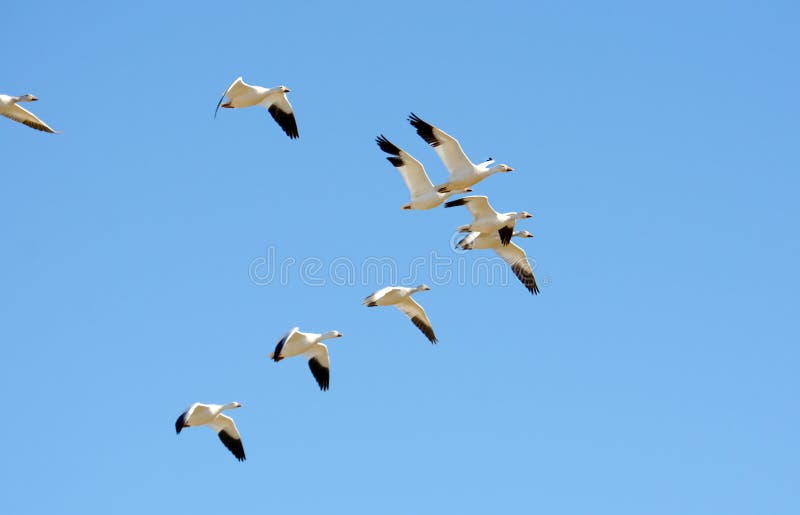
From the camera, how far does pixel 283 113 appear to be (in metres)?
19.7

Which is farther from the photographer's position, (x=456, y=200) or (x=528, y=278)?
(x=528, y=278)

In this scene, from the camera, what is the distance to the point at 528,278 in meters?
21.3

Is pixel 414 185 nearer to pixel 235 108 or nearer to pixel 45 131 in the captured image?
pixel 235 108

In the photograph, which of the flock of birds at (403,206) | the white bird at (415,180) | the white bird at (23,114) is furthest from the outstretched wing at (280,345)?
the white bird at (23,114)

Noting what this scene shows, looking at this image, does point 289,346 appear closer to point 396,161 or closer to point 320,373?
point 320,373

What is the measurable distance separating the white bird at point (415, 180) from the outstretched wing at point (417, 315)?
1.97 meters

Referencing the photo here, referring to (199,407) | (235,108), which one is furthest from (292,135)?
(199,407)

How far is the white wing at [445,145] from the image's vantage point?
60.3ft

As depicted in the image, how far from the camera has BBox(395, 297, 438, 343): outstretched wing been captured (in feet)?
67.2

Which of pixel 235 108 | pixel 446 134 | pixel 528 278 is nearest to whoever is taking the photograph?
pixel 446 134

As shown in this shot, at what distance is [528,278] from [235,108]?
541 centimetres

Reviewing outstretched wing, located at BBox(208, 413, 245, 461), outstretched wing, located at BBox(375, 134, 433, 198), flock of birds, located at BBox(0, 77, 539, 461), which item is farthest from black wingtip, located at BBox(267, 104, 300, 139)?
outstretched wing, located at BBox(208, 413, 245, 461)

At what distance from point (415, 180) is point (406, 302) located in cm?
222

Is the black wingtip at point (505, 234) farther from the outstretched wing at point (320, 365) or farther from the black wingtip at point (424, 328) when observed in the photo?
the outstretched wing at point (320, 365)
